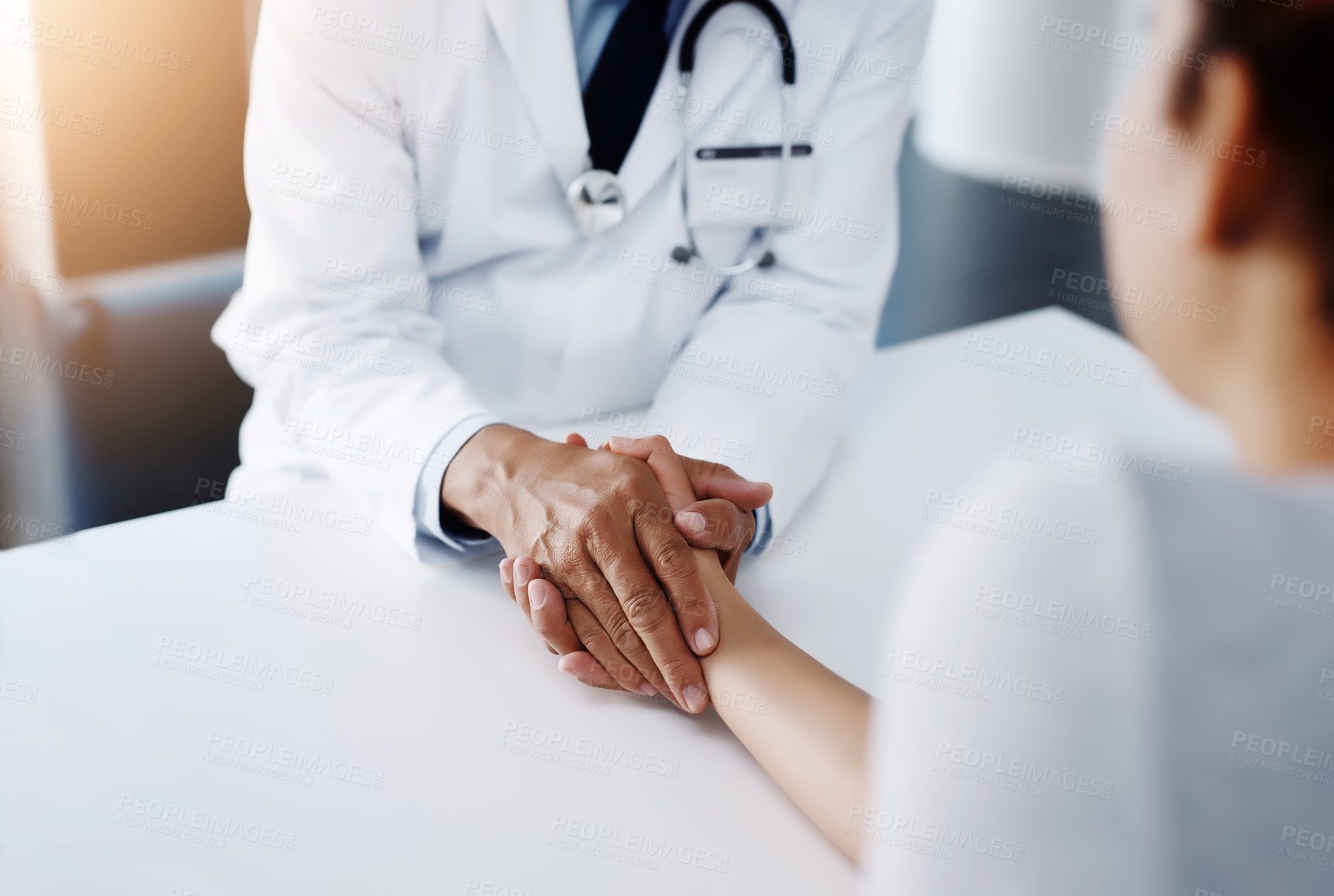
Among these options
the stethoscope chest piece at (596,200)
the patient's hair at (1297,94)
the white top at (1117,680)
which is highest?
the patient's hair at (1297,94)

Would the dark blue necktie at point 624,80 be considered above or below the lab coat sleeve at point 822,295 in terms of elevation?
above

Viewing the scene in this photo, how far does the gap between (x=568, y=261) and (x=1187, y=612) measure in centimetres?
94

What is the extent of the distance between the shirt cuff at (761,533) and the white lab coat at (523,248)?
0.11 ft

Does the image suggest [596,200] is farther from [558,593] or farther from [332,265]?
[558,593]

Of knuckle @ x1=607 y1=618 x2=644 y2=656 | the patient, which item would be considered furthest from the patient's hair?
knuckle @ x1=607 y1=618 x2=644 y2=656

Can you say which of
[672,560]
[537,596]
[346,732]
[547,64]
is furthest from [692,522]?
[547,64]

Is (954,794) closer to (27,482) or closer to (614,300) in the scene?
(614,300)

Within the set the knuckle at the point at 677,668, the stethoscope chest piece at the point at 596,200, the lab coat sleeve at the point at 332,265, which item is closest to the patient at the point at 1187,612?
the knuckle at the point at 677,668

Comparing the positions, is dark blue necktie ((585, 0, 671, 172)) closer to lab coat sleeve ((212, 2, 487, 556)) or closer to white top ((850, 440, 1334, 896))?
lab coat sleeve ((212, 2, 487, 556))

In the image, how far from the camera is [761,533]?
Answer: 0.98 meters

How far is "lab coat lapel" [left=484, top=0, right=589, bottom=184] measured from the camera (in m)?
1.09

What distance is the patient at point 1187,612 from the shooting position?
32cm

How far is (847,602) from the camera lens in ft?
3.01

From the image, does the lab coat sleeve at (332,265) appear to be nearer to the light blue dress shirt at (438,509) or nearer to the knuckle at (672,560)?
the light blue dress shirt at (438,509)
